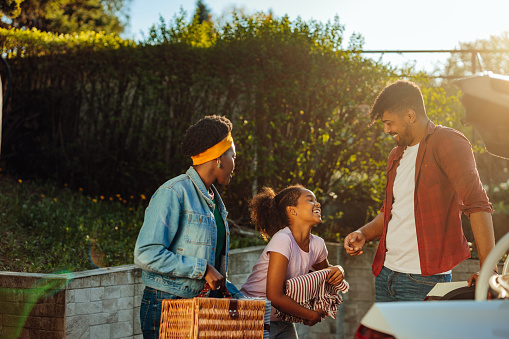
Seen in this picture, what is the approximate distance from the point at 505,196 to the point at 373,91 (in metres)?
10.2

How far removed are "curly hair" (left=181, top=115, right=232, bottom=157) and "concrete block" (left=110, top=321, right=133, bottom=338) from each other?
7.43ft

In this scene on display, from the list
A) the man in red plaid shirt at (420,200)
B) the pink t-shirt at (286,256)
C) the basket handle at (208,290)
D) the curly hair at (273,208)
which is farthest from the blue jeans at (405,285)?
the basket handle at (208,290)

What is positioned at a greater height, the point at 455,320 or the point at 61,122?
the point at 61,122

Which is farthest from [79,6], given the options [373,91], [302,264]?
[302,264]

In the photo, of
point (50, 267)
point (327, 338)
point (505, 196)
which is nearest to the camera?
point (50, 267)

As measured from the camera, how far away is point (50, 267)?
598 centimetres

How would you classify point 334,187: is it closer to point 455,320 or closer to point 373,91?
point 373,91

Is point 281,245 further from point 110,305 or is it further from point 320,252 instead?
point 110,305

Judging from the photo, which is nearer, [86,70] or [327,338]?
[327,338]

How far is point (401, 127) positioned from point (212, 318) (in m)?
1.83

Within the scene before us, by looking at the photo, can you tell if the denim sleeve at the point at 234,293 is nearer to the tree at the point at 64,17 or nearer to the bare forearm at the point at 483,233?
the bare forearm at the point at 483,233

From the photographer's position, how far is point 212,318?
294 cm

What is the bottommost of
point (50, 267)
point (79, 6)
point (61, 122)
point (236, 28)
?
point (50, 267)

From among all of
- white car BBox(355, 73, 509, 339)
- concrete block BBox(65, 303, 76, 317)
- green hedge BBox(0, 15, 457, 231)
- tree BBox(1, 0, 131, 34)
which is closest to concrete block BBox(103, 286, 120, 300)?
concrete block BBox(65, 303, 76, 317)
